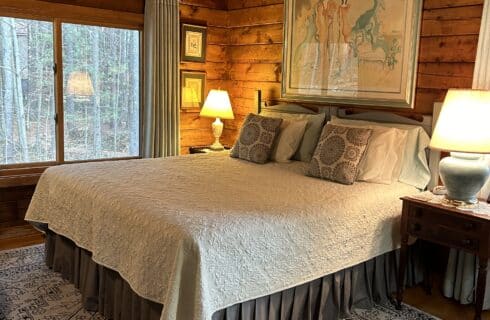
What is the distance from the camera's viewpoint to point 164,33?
4.54 m

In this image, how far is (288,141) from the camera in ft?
12.2

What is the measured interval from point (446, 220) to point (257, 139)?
164 centimetres

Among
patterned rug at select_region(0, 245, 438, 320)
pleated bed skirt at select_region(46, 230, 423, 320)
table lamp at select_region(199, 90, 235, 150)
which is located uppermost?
table lamp at select_region(199, 90, 235, 150)

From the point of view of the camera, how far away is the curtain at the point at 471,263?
2787mm

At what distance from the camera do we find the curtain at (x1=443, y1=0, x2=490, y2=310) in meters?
2.79

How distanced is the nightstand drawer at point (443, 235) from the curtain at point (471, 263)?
0.39 meters

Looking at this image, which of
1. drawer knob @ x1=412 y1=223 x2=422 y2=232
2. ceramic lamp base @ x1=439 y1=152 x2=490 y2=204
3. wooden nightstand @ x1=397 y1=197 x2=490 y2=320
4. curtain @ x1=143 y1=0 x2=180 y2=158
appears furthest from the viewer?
curtain @ x1=143 y1=0 x2=180 y2=158

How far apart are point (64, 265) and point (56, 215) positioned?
37cm

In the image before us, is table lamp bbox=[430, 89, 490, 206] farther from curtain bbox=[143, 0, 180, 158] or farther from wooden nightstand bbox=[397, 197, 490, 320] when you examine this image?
curtain bbox=[143, 0, 180, 158]

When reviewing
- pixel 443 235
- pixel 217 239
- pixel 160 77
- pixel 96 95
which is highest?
pixel 160 77

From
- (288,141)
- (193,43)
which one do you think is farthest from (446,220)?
(193,43)

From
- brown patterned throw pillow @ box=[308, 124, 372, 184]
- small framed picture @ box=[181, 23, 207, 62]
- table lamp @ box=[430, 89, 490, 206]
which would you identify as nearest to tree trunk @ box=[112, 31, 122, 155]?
small framed picture @ box=[181, 23, 207, 62]

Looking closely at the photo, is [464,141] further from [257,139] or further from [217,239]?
[257,139]

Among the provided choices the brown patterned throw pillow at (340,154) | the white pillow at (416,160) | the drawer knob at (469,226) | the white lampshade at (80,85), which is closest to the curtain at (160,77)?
the white lampshade at (80,85)
